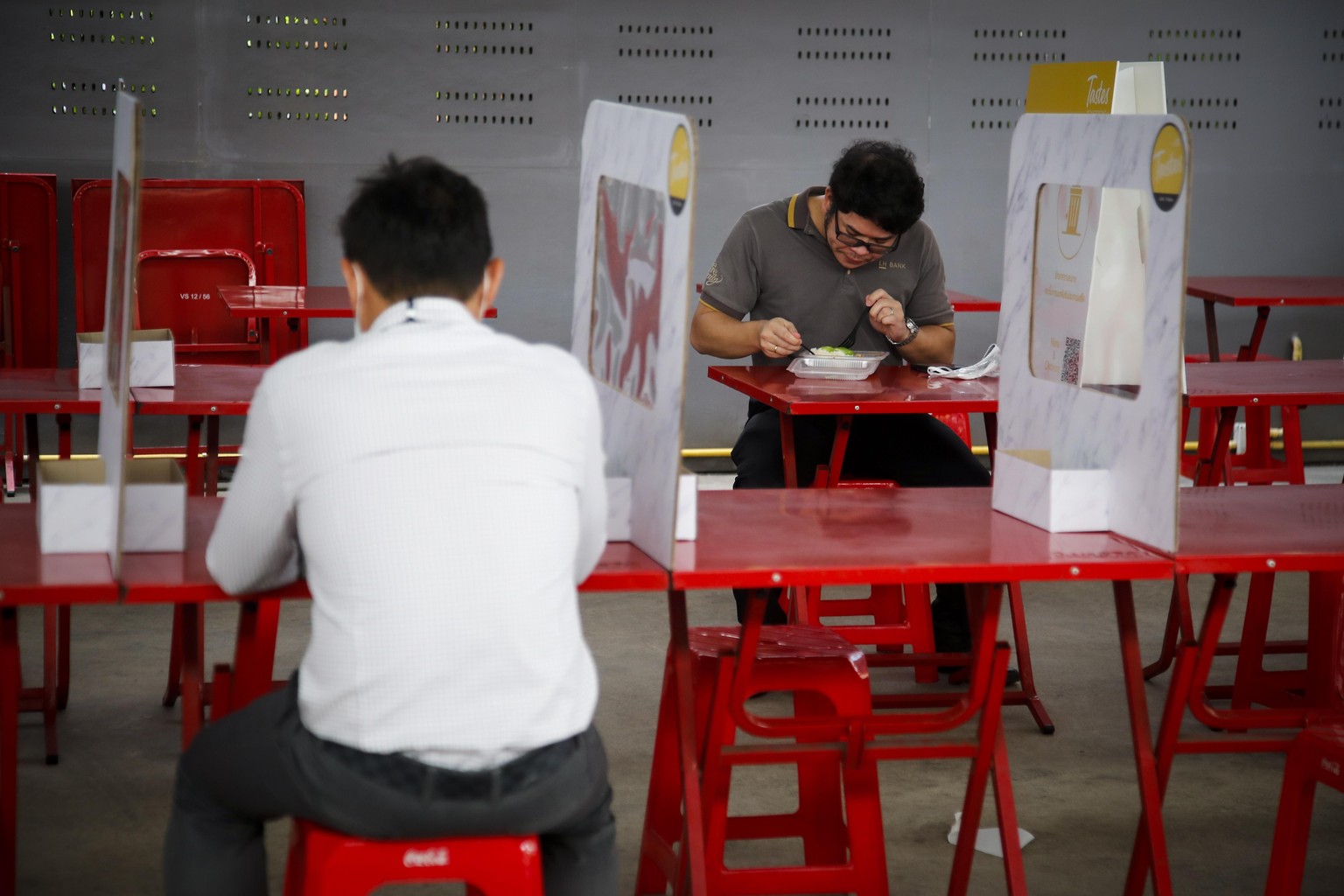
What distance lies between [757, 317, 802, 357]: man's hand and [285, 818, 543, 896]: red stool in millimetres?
2209

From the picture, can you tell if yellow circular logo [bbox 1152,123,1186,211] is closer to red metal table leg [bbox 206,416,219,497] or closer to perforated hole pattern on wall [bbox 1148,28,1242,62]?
Result: red metal table leg [bbox 206,416,219,497]

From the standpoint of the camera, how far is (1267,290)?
18.7 ft

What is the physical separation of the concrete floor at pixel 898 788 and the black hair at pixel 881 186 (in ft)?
4.17

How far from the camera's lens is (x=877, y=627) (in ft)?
12.0

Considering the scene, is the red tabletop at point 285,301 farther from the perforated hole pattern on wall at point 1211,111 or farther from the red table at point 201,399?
the perforated hole pattern on wall at point 1211,111

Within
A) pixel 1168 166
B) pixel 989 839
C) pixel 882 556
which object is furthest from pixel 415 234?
pixel 989 839

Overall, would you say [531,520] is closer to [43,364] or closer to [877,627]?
[877,627]

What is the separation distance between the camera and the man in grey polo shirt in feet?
12.6

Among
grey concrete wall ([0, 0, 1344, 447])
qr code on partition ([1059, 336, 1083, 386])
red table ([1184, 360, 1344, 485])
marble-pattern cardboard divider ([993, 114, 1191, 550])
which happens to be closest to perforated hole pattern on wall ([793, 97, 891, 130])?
grey concrete wall ([0, 0, 1344, 447])

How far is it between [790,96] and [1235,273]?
2237 millimetres

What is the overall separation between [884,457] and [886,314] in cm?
37

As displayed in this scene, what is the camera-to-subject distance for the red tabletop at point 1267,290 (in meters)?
5.46

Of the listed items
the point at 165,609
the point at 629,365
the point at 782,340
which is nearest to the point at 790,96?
the point at 782,340

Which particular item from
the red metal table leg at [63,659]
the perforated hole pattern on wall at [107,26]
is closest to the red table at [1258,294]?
the red metal table leg at [63,659]
